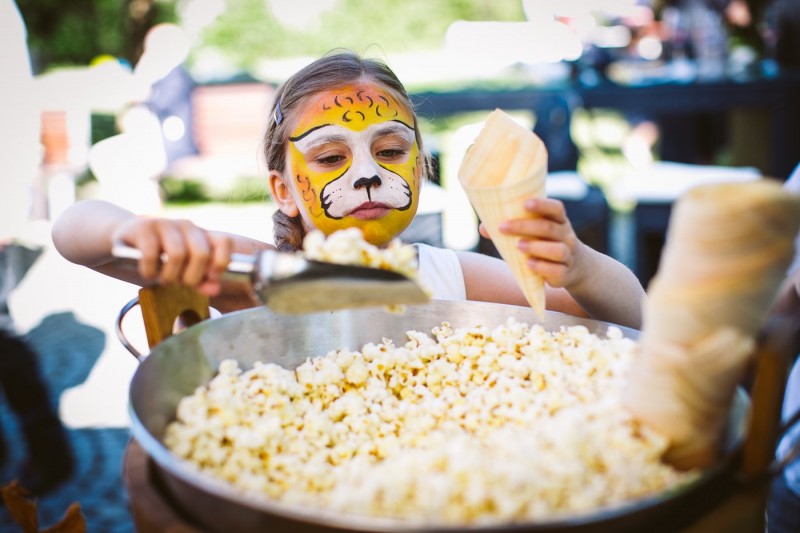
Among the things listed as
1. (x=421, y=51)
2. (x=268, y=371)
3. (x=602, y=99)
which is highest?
(x=268, y=371)

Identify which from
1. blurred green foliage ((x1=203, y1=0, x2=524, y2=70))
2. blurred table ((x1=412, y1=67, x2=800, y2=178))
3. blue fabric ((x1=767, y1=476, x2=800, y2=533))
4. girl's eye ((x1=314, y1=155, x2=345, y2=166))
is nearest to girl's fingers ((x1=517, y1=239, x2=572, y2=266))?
girl's eye ((x1=314, y1=155, x2=345, y2=166))

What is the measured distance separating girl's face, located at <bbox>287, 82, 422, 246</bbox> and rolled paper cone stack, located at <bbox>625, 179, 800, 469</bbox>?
0.88m

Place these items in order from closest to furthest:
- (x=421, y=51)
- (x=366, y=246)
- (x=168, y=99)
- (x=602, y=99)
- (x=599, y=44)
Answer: (x=366, y=246) → (x=602, y=99) → (x=599, y=44) → (x=168, y=99) → (x=421, y=51)

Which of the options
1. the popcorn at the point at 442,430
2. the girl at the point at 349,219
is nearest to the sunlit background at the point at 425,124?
the girl at the point at 349,219

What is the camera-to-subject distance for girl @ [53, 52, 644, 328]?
3.90 ft

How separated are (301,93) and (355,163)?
1.05 ft

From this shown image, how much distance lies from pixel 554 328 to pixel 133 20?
10.9m

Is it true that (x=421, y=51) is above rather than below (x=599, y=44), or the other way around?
below

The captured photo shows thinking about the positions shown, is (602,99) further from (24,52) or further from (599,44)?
(24,52)

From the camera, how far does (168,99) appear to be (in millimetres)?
8031

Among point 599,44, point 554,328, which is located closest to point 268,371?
point 554,328

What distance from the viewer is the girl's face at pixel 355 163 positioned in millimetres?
1726

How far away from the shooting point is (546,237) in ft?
4.46

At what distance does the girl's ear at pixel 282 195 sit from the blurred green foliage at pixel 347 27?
11.2 metres
